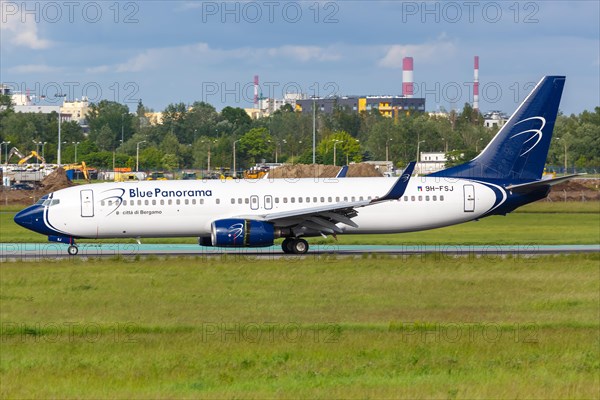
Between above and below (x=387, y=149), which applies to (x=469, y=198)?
below

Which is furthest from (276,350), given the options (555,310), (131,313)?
(555,310)

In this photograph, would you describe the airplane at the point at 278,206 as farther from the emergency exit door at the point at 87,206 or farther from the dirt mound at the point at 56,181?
the dirt mound at the point at 56,181

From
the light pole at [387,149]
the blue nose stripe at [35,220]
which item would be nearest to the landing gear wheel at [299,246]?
the blue nose stripe at [35,220]

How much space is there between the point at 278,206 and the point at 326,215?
233 cm

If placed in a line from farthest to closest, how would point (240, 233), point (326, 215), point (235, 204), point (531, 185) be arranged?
point (531, 185) < point (235, 204) < point (326, 215) < point (240, 233)

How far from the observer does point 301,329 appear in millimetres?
25062

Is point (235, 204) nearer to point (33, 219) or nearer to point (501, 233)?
point (33, 219)

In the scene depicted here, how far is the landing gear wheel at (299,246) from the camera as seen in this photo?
4412 centimetres

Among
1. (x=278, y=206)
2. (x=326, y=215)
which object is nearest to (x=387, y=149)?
(x=278, y=206)

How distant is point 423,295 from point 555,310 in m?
A: 4.39

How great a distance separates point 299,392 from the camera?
18.2 metres

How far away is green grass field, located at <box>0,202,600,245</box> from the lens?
5162 centimetres

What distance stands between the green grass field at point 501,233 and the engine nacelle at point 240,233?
9.26 metres

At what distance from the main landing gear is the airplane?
0.04 metres
